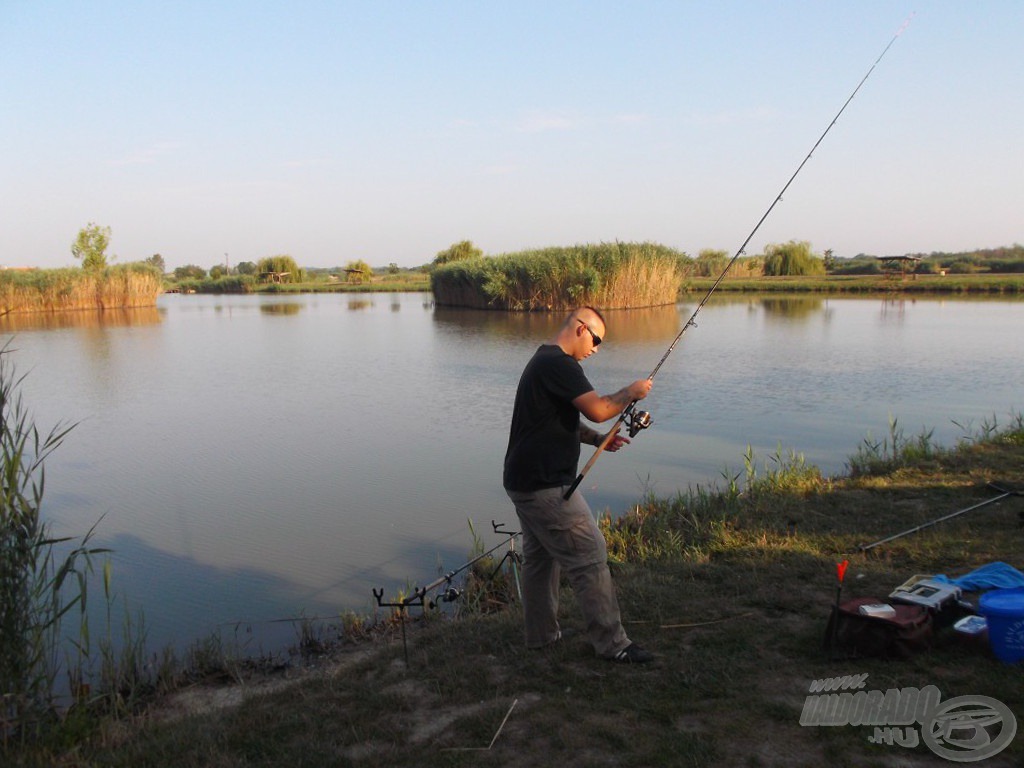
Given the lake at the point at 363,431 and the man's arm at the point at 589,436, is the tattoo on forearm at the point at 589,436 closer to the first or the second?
the man's arm at the point at 589,436

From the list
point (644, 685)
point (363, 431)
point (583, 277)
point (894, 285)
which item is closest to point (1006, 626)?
point (644, 685)

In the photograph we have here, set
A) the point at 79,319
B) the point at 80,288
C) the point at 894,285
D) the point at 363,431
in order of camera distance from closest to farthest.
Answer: the point at 363,431, the point at 79,319, the point at 80,288, the point at 894,285

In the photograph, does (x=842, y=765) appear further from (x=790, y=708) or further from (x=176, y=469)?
(x=176, y=469)

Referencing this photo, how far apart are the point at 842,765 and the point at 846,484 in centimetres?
452

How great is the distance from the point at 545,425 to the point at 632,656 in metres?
1.12

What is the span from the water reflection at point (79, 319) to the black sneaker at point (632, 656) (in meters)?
25.4

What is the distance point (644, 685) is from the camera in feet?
10.8

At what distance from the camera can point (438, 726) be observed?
3123 millimetres

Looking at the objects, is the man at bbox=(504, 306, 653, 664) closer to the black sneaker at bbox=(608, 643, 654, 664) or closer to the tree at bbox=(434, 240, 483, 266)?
the black sneaker at bbox=(608, 643, 654, 664)

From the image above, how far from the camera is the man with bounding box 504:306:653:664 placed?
137 inches

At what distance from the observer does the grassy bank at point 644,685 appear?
→ 286 centimetres

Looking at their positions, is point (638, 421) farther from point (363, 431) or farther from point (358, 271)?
point (358, 271)

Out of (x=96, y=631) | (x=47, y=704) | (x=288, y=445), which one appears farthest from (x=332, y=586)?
(x=288, y=445)

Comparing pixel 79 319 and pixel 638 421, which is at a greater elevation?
pixel 79 319
